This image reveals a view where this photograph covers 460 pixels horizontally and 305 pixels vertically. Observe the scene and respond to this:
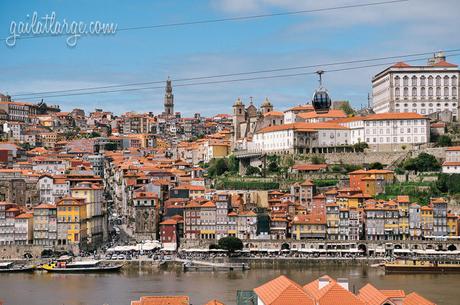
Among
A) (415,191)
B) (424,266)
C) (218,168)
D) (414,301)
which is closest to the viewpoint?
(414,301)

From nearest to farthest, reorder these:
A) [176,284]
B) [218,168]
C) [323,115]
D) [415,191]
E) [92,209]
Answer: [176,284], [92,209], [415,191], [218,168], [323,115]

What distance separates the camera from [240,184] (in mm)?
47938

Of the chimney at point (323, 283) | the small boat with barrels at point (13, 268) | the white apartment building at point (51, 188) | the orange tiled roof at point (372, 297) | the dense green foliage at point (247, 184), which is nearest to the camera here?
the orange tiled roof at point (372, 297)

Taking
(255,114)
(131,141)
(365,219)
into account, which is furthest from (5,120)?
(365,219)

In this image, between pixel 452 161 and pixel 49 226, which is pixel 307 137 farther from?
pixel 49 226

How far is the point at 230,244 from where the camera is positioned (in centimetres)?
3878

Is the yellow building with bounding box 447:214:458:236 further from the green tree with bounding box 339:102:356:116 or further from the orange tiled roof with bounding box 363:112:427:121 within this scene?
the green tree with bounding box 339:102:356:116

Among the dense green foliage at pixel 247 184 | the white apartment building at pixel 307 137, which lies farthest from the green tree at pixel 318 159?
the dense green foliage at pixel 247 184

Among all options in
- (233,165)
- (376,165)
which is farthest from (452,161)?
(233,165)

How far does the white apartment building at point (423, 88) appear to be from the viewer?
5547 cm

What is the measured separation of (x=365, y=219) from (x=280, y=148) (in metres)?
12.4

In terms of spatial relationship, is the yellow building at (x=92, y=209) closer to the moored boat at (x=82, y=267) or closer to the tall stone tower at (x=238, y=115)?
the moored boat at (x=82, y=267)

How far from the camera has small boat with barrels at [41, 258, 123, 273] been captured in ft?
118

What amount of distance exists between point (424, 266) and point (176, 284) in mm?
10821
